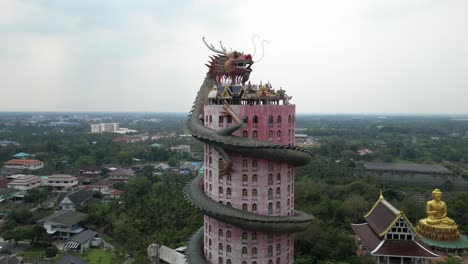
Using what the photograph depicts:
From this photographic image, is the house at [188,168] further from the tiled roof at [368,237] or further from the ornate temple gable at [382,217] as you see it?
the ornate temple gable at [382,217]

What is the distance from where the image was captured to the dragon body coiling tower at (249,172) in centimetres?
2958

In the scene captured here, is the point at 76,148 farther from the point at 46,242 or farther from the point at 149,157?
the point at 46,242

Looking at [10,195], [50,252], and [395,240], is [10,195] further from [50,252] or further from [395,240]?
[395,240]

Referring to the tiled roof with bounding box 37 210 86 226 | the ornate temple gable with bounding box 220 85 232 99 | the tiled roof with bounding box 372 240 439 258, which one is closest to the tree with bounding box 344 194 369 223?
the tiled roof with bounding box 372 240 439 258

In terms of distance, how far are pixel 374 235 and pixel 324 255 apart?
22.6 ft

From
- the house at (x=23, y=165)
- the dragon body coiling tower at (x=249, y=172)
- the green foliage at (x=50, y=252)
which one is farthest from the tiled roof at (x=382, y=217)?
the house at (x=23, y=165)

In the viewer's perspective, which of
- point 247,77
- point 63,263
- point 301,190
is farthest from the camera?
point 301,190

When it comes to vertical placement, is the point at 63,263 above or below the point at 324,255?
below

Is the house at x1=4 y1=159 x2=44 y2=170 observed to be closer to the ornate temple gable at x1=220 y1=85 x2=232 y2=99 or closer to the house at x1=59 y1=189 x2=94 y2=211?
the house at x1=59 y1=189 x2=94 y2=211

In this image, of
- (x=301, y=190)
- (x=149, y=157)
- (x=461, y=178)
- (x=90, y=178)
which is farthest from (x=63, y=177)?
(x=461, y=178)

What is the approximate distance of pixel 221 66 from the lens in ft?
113

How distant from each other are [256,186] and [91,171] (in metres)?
92.8

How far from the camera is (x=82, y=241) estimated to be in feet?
187

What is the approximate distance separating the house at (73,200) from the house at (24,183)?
660 inches
